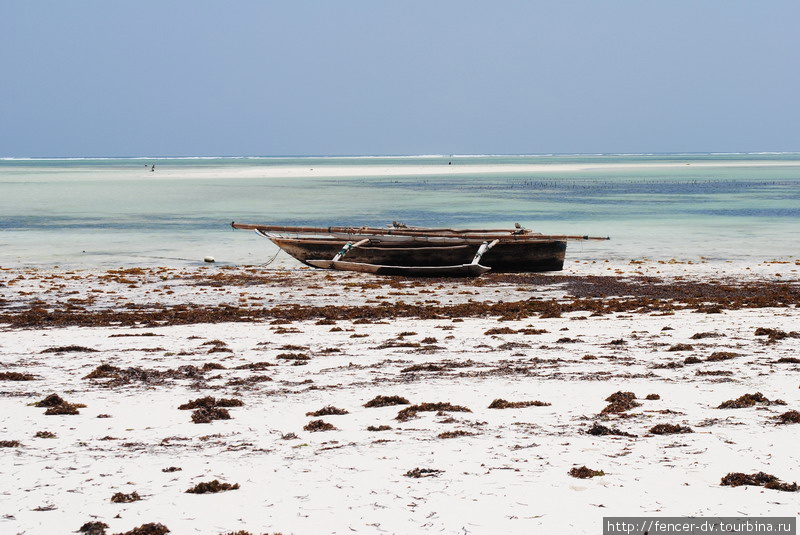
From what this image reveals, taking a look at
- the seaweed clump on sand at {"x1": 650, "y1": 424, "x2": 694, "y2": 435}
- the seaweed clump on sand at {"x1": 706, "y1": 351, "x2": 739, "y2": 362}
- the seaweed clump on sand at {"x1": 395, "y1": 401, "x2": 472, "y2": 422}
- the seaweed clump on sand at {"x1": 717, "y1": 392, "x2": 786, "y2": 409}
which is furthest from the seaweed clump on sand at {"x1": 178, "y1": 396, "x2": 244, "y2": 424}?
the seaweed clump on sand at {"x1": 706, "y1": 351, "x2": 739, "y2": 362}

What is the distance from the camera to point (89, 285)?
21.3 meters

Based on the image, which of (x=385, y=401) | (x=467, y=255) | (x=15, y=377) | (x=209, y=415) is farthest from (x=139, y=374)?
(x=467, y=255)

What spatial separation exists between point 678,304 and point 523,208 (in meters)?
35.0

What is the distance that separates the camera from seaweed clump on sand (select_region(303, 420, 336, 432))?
8.21 meters

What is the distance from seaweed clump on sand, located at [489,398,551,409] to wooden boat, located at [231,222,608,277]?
13.8 m

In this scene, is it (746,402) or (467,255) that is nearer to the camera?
(746,402)

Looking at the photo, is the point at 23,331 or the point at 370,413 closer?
the point at 370,413

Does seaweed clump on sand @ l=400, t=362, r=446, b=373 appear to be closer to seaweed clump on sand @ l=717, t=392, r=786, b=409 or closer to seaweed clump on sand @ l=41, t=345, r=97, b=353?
seaweed clump on sand @ l=717, t=392, r=786, b=409

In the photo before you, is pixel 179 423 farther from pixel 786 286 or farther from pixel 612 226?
pixel 612 226

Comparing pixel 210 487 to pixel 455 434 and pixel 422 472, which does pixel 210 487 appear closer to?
pixel 422 472

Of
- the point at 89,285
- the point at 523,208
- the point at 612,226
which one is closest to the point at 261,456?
the point at 89,285

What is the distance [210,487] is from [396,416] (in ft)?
8.10

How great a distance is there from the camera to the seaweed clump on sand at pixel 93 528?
229 inches

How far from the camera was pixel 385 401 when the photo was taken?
9117mm
